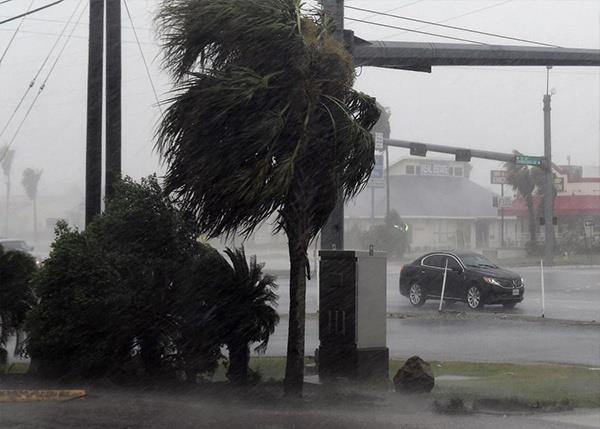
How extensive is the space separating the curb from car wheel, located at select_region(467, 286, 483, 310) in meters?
16.2

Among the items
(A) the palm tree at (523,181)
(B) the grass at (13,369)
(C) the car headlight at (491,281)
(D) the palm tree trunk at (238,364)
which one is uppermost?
(A) the palm tree at (523,181)

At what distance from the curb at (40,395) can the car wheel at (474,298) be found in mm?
16212

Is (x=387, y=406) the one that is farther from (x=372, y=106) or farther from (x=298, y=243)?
(x=372, y=106)

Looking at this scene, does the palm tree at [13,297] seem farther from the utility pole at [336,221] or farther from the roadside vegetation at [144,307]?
the utility pole at [336,221]

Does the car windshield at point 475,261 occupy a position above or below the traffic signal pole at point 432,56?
below

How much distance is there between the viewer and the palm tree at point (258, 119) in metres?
9.82

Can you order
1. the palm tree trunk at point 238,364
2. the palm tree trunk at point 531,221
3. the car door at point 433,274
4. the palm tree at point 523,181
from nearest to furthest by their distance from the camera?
the palm tree trunk at point 238,364, the car door at point 433,274, the palm tree trunk at point 531,221, the palm tree at point 523,181

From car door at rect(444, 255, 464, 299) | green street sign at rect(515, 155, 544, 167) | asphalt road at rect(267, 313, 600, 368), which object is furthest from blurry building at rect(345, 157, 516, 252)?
asphalt road at rect(267, 313, 600, 368)

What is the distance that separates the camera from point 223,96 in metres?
9.83

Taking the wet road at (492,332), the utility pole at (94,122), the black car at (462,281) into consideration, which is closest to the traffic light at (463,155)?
the wet road at (492,332)

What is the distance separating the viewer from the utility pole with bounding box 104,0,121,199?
1409 cm

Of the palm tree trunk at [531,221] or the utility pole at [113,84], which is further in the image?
the palm tree trunk at [531,221]

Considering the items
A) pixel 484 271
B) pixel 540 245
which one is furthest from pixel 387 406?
pixel 540 245

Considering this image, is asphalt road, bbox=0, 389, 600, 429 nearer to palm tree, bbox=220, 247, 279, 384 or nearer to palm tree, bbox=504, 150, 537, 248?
palm tree, bbox=220, 247, 279, 384
